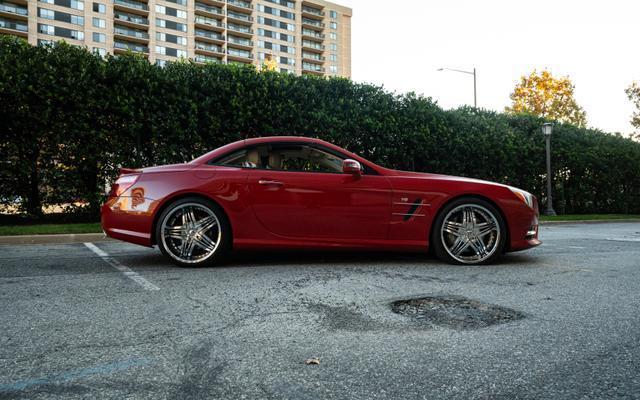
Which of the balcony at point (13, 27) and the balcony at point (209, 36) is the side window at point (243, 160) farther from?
the balcony at point (209, 36)

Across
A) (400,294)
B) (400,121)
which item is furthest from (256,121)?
(400,294)

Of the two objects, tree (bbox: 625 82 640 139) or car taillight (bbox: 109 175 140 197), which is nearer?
car taillight (bbox: 109 175 140 197)

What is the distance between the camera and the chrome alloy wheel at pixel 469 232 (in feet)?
17.1

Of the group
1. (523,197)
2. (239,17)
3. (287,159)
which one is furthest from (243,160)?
(239,17)

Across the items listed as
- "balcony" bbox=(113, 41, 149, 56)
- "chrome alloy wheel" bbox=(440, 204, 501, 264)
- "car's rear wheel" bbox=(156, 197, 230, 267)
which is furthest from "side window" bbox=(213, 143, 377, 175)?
"balcony" bbox=(113, 41, 149, 56)

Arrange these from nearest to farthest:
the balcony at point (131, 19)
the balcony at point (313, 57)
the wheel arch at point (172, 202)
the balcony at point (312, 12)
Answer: the wheel arch at point (172, 202)
the balcony at point (131, 19)
the balcony at point (312, 12)
the balcony at point (313, 57)

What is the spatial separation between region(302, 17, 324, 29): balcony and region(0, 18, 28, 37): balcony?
158ft

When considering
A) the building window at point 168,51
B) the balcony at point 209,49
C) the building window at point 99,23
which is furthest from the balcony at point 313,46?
the building window at point 99,23

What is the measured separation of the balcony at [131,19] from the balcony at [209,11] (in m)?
9.32

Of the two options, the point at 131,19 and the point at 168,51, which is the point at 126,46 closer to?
the point at 131,19

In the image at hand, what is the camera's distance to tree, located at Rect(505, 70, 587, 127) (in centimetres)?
3528

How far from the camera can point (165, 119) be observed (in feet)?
39.4

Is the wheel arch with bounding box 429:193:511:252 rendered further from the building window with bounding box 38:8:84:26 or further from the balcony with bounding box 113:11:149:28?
the balcony with bounding box 113:11:149:28

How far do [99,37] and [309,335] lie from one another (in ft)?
241
